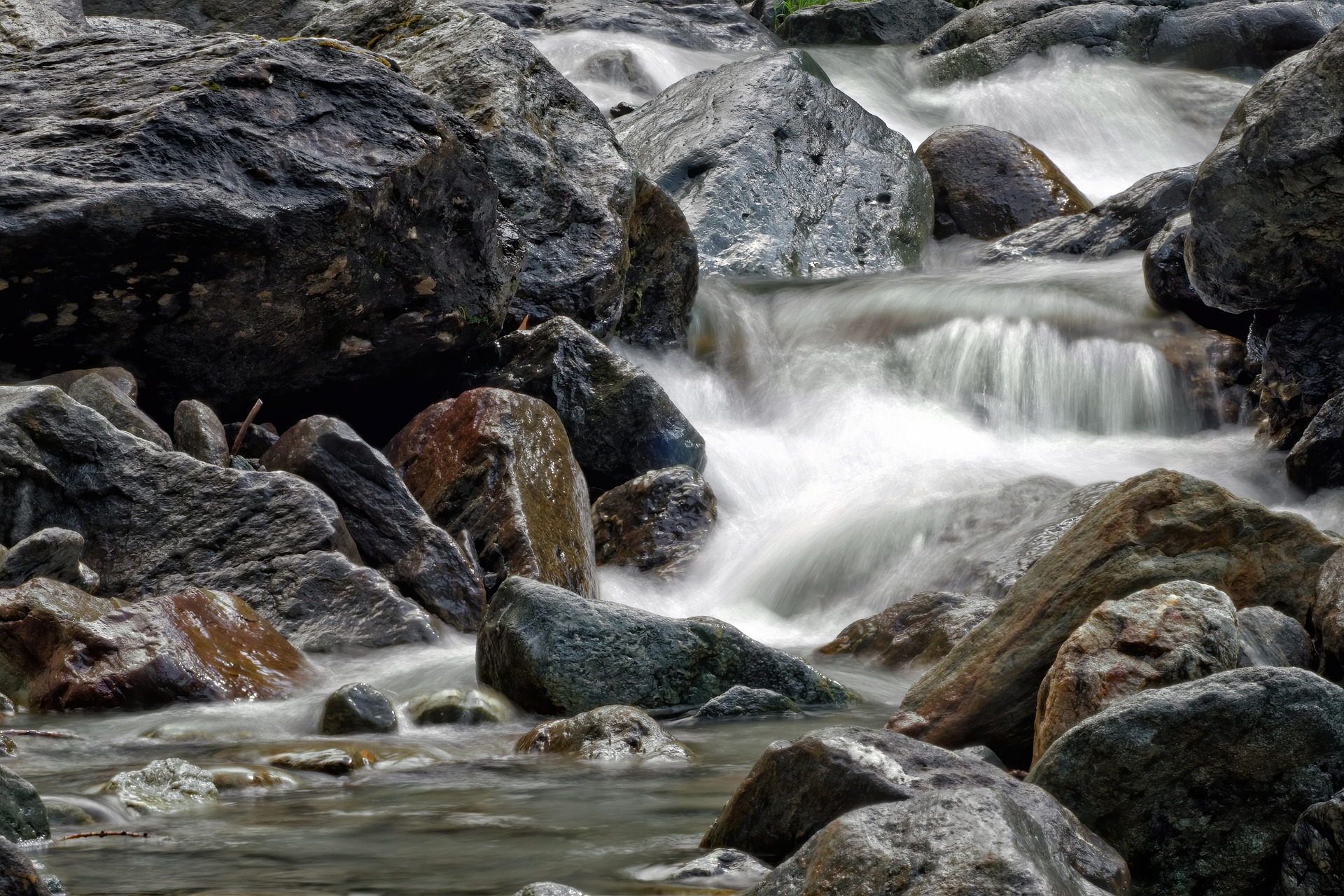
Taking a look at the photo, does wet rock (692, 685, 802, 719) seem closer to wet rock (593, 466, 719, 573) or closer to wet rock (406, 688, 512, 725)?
wet rock (406, 688, 512, 725)

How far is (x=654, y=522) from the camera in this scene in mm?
8602

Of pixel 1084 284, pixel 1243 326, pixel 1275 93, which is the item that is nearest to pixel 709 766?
pixel 1275 93

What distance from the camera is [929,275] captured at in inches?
544

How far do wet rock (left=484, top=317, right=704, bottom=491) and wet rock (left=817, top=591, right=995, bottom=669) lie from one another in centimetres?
267

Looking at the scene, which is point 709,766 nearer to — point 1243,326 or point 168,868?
point 168,868

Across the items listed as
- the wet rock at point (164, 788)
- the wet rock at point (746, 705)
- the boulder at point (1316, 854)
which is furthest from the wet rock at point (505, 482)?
the boulder at point (1316, 854)

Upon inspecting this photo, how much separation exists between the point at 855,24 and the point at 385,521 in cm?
1934

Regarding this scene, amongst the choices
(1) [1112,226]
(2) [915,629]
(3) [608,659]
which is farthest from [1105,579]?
(1) [1112,226]

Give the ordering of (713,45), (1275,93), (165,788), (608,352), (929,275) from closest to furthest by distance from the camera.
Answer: (165,788), (1275,93), (608,352), (929,275), (713,45)

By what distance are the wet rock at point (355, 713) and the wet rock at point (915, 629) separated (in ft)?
8.29

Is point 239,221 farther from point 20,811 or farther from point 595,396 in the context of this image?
point 20,811

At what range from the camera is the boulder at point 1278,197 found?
7.30 meters

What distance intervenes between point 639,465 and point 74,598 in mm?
4591

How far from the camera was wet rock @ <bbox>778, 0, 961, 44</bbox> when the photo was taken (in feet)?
78.1
